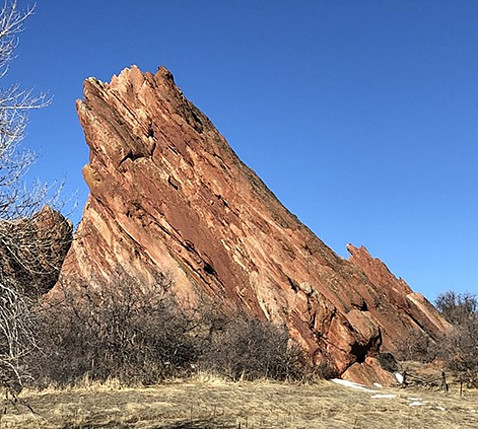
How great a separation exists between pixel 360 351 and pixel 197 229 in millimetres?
11032

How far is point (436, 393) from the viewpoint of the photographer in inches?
866

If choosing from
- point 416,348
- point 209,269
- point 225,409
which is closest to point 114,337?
point 225,409

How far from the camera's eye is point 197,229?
31016 millimetres

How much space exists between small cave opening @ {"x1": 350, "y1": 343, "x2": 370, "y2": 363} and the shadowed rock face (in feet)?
0.21

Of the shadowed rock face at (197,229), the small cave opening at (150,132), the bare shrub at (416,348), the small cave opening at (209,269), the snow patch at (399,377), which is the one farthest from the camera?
the small cave opening at (150,132)

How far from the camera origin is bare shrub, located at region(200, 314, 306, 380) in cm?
2239

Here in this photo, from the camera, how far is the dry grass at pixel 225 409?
12789 millimetres

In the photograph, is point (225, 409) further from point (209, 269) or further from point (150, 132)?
point (150, 132)

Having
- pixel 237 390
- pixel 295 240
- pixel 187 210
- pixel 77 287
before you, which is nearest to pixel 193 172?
pixel 187 210

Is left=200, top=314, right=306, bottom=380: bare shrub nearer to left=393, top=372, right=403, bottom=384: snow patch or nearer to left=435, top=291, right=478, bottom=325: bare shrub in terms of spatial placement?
left=393, top=372, right=403, bottom=384: snow patch

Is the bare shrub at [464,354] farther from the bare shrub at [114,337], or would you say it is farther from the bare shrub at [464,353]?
the bare shrub at [114,337]

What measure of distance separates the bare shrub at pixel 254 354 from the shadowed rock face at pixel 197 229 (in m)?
1.87

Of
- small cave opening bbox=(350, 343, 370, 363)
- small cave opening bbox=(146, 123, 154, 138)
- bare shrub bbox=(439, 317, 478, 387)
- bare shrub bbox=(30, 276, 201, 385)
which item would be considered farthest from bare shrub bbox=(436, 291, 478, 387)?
small cave opening bbox=(146, 123, 154, 138)

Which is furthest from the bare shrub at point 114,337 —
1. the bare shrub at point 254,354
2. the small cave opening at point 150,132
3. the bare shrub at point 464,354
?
the small cave opening at point 150,132
